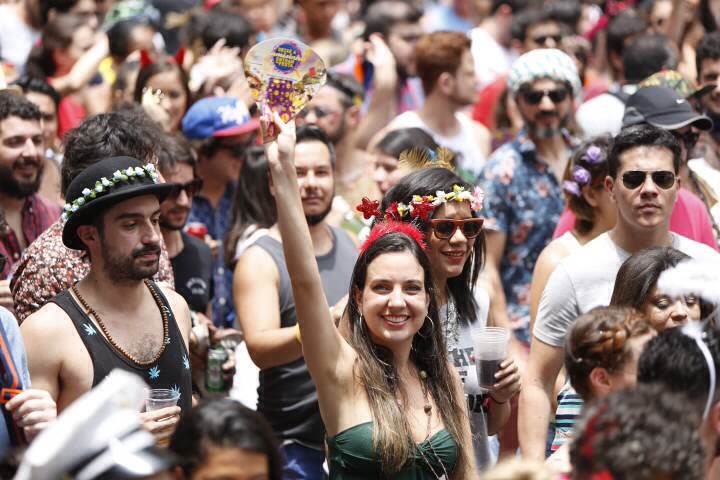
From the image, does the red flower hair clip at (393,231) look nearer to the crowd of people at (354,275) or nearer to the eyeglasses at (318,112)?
the crowd of people at (354,275)

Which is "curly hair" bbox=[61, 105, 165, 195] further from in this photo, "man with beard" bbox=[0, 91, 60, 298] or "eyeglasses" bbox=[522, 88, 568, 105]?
"eyeglasses" bbox=[522, 88, 568, 105]

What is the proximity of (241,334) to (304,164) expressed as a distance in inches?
38.0

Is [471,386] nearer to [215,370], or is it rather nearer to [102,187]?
[215,370]

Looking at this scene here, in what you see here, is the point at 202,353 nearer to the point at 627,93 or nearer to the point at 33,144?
the point at 33,144

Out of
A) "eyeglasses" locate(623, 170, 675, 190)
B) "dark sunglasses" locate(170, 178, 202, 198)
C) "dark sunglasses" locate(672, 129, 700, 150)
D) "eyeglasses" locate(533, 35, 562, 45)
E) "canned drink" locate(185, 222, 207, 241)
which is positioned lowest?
"eyeglasses" locate(623, 170, 675, 190)

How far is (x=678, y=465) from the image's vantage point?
302cm

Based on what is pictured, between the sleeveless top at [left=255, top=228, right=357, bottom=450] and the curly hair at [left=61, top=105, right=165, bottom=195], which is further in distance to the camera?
the sleeveless top at [left=255, top=228, right=357, bottom=450]

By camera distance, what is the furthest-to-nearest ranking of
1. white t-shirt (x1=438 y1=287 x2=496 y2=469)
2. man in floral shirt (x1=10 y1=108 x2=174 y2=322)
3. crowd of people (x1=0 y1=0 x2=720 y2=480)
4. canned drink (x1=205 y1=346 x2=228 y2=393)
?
canned drink (x1=205 y1=346 x2=228 y2=393) → white t-shirt (x1=438 y1=287 x2=496 y2=469) → man in floral shirt (x1=10 y1=108 x2=174 y2=322) → crowd of people (x1=0 y1=0 x2=720 y2=480)

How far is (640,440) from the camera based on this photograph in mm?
3023

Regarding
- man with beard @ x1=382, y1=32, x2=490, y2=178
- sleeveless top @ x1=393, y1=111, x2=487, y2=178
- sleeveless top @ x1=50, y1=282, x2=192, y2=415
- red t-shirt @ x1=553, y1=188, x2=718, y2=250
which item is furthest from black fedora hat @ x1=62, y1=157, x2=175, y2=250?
man with beard @ x1=382, y1=32, x2=490, y2=178

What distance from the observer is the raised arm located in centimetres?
419

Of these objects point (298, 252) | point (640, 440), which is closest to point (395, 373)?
point (298, 252)

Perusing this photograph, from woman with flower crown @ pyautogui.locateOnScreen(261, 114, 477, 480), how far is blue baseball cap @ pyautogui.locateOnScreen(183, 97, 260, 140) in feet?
9.51

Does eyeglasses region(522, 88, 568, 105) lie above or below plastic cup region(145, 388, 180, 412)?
above
